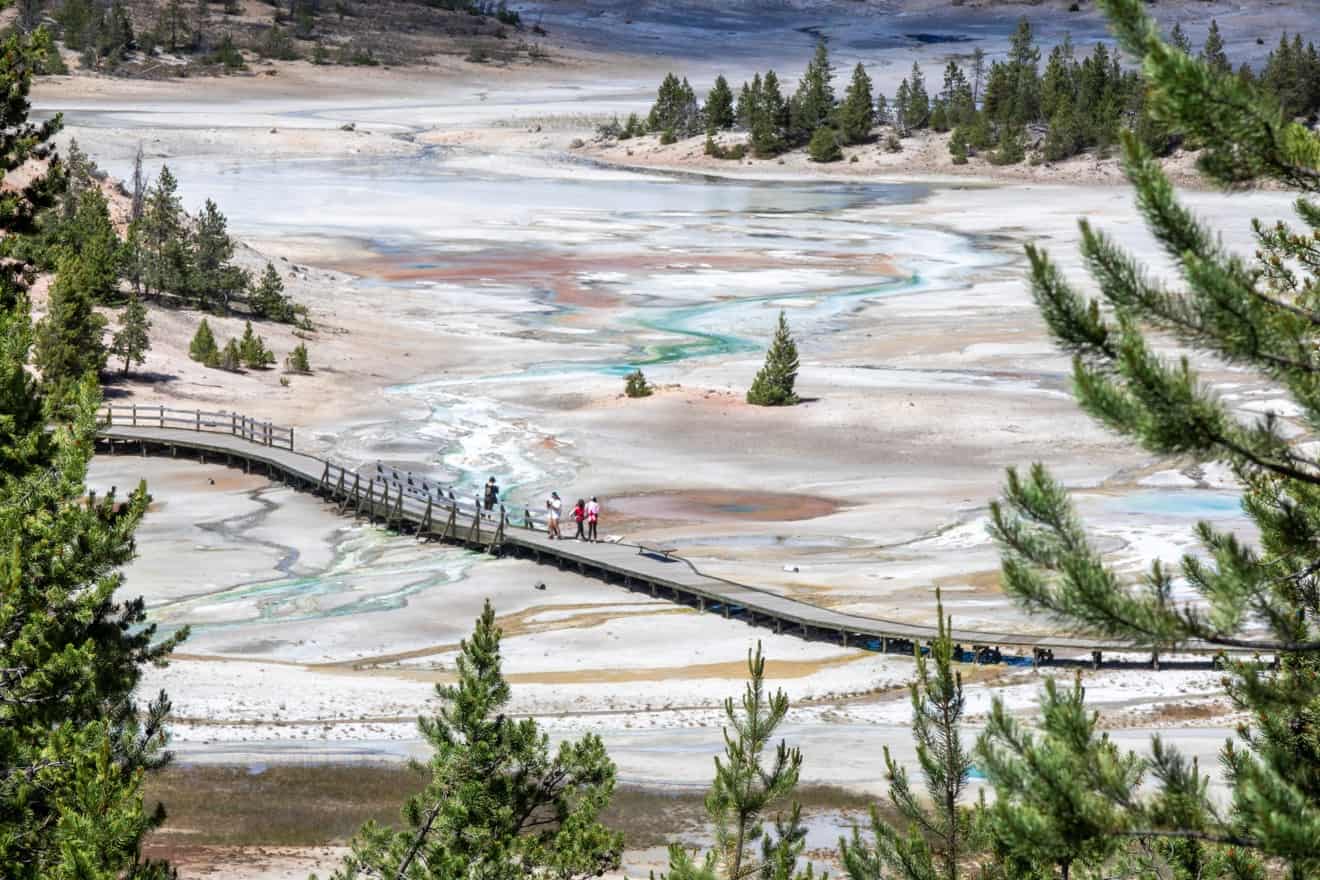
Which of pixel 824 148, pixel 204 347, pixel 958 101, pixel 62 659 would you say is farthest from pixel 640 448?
pixel 958 101

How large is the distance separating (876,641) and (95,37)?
108432mm

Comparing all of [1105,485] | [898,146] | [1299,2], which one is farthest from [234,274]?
[1299,2]

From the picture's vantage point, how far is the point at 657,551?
96.0ft

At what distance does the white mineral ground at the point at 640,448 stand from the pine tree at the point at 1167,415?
0.53 m

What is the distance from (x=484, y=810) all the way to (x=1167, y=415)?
6.00m

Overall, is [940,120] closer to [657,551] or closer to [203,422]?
[203,422]

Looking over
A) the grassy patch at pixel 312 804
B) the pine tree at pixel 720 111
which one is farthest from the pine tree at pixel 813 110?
the grassy patch at pixel 312 804

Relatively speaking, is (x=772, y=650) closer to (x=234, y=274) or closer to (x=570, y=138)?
(x=234, y=274)

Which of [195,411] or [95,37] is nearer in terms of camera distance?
[195,411]

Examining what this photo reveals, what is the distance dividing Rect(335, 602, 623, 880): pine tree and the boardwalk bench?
1644cm

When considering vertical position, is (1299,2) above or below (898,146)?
above

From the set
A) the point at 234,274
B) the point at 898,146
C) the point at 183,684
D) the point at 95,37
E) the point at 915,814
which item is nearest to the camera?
the point at 915,814

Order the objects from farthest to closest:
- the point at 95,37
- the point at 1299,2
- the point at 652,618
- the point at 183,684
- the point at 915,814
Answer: the point at 1299,2
the point at 95,37
the point at 652,618
the point at 183,684
the point at 915,814

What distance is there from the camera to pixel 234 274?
4966cm
